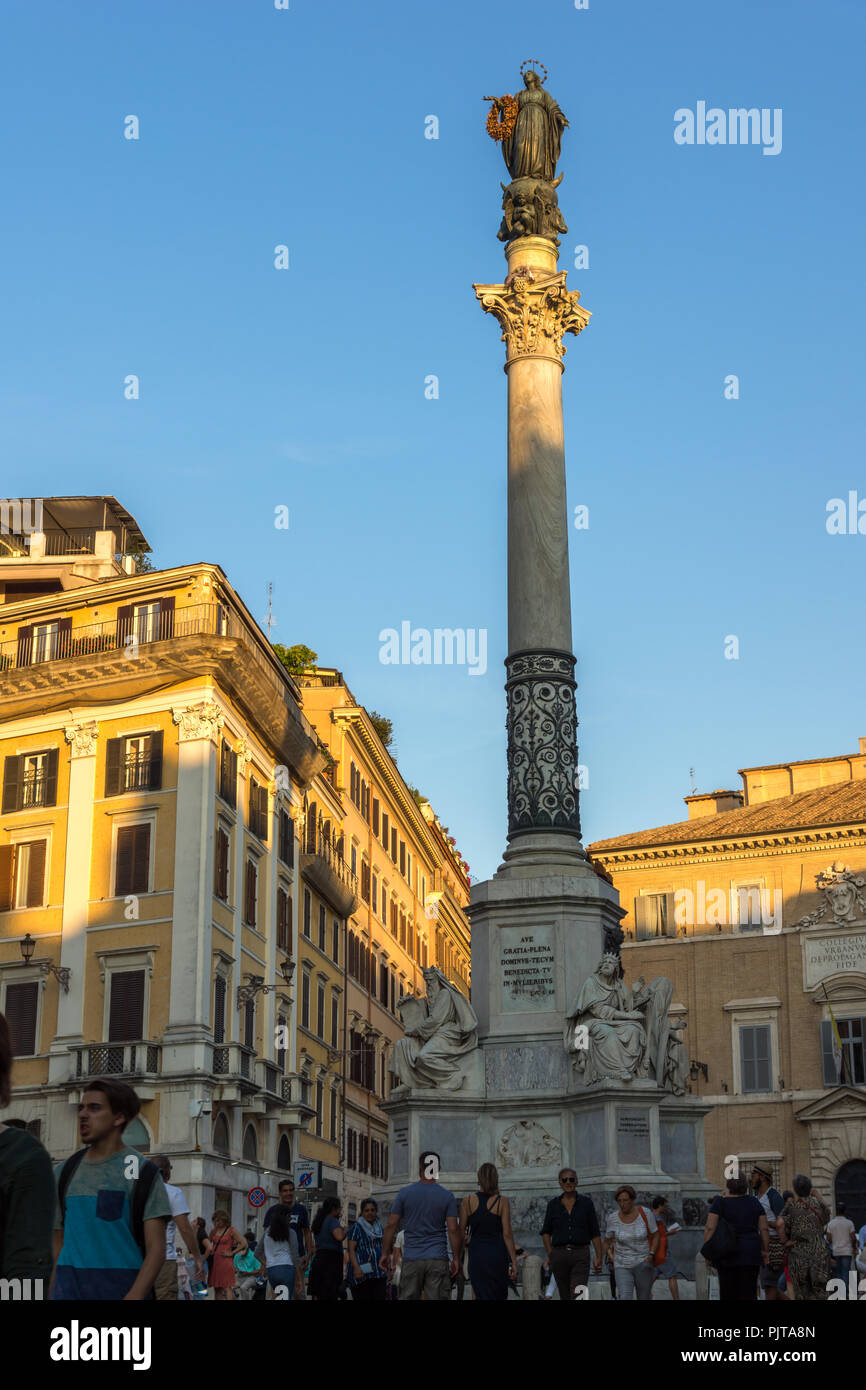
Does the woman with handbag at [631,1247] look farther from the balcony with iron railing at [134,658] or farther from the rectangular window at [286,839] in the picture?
the rectangular window at [286,839]

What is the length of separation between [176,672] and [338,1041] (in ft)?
61.2

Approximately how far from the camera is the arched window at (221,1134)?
43.6 meters

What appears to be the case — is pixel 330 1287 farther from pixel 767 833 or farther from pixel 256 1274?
pixel 767 833

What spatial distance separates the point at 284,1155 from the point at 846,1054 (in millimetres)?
17709

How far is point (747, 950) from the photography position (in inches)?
2265

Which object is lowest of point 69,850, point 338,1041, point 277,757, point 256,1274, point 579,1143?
point 256,1274

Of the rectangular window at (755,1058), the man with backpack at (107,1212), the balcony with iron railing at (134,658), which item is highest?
the balcony with iron railing at (134,658)

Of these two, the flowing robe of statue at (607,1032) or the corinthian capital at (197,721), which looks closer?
the flowing robe of statue at (607,1032)

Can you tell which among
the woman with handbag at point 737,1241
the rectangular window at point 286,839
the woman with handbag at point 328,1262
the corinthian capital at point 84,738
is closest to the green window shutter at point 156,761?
the corinthian capital at point 84,738

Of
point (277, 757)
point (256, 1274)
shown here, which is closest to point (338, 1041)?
point (277, 757)

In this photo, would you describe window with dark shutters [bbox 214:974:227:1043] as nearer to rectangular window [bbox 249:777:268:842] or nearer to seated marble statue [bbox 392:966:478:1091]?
rectangular window [bbox 249:777:268:842]

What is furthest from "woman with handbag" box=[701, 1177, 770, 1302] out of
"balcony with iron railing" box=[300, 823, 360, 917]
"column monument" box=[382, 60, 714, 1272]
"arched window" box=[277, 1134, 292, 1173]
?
"balcony with iron railing" box=[300, 823, 360, 917]

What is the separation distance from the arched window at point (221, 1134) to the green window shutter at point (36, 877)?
24.6 feet
